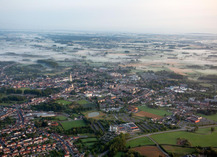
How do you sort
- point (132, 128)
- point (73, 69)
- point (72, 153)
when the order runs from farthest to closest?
point (73, 69)
point (132, 128)
point (72, 153)

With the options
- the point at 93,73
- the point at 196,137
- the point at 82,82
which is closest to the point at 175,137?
the point at 196,137

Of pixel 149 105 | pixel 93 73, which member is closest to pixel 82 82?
pixel 93 73

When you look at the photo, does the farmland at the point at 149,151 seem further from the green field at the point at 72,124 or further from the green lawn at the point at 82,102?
the green lawn at the point at 82,102

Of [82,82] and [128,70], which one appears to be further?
[128,70]

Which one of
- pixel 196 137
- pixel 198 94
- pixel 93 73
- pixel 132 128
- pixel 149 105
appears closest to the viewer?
pixel 196 137

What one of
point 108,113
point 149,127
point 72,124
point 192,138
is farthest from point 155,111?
point 72,124

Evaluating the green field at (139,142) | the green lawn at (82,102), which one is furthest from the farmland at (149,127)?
the green lawn at (82,102)

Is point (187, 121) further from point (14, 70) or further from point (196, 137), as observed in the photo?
point (14, 70)

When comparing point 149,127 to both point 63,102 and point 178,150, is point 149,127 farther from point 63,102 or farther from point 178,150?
point 63,102
